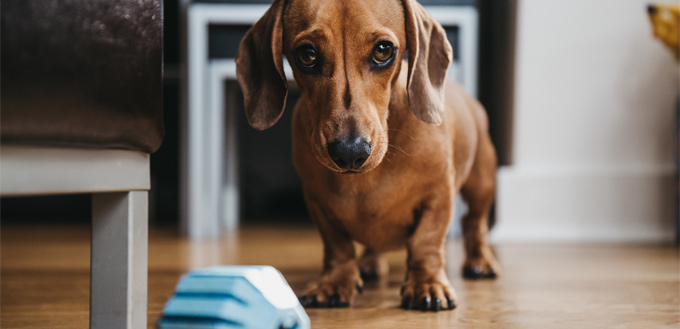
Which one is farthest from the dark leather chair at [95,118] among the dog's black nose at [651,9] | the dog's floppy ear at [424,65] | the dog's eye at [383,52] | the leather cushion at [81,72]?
the dog's black nose at [651,9]

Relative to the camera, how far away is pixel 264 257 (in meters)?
1.92

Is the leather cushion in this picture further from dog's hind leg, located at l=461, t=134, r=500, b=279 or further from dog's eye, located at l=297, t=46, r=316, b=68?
dog's hind leg, located at l=461, t=134, r=500, b=279

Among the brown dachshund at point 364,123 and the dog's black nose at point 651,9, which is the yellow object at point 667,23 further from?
the brown dachshund at point 364,123

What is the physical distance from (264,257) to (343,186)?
32.5 inches

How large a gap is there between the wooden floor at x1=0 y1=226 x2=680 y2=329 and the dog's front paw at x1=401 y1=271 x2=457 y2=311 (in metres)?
0.03

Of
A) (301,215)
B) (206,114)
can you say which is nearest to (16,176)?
(206,114)

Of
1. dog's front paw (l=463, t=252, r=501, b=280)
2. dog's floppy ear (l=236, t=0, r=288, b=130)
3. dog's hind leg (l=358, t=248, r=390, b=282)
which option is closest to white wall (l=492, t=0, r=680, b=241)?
dog's front paw (l=463, t=252, r=501, b=280)

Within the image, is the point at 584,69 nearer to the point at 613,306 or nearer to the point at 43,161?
the point at 613,306

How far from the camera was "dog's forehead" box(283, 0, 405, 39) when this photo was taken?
1022 mm

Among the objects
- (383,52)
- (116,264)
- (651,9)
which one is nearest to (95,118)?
(116,264)

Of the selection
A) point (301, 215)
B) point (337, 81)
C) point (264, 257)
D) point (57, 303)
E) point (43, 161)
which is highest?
point (337, 81)

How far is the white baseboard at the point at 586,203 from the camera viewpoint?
239cm

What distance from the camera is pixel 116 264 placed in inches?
31.0

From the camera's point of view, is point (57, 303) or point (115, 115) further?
point (57, 303)
